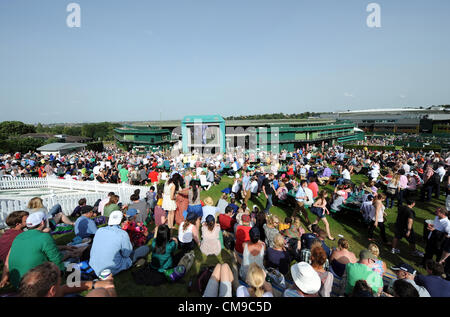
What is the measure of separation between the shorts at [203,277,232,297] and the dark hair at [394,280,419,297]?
85.2 inches

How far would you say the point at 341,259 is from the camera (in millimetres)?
3803

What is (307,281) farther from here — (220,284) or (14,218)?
(14,218)

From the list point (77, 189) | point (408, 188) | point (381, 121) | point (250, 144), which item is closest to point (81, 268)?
point (77, 189)

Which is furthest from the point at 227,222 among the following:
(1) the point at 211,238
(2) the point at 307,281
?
(2) the point at 307,281

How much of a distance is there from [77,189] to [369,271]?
39.8 feet

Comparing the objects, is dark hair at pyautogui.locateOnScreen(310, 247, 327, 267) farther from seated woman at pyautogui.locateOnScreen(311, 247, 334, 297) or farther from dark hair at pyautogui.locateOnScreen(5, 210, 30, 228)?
dark hair at pyautogui.locateOnScreen(5, 210, 30, 228)

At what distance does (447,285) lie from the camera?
9.59 feet

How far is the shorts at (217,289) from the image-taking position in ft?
9.53

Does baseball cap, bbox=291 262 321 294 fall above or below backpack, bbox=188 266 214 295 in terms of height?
above

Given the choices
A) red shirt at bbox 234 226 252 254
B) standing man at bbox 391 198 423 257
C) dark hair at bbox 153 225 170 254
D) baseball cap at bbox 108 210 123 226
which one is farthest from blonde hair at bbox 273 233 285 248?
standing man at bbox 391 198 423 257

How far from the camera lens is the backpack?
3504mm

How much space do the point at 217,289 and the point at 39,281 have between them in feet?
7.07
